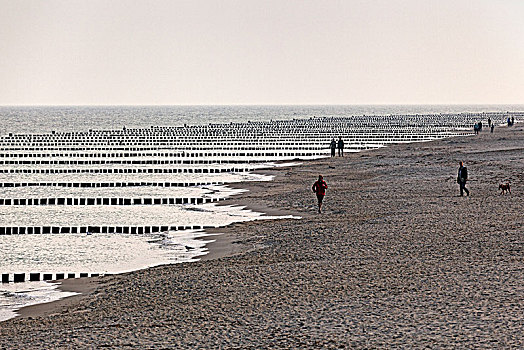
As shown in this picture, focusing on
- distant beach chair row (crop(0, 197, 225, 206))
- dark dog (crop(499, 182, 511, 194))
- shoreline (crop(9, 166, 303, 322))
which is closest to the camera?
shoreline (crop(9, 166, 303, 322))

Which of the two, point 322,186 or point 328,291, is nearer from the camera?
point 328,291

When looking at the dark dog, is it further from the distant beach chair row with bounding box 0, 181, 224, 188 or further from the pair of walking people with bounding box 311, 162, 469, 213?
the distant beach chair row with bounding box 0, 181, 224, 188

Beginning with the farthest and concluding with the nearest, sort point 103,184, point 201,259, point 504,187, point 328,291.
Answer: point 103,184 → point 504,187 → point 201,259 → point 328,291

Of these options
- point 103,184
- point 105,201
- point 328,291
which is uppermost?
point 328,291

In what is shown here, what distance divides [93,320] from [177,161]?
4866 centimetres

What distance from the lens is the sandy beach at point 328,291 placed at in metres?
13.0

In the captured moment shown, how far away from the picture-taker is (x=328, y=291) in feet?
51.9

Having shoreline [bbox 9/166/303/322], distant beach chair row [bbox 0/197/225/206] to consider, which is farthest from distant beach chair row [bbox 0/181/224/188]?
→ shoreline [bbox 9/166/303/322]

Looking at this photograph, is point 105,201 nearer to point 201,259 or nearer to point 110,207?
point 110,207

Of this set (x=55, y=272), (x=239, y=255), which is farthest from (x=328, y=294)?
(x=55, y=272)

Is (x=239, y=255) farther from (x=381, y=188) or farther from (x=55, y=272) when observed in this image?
(x=381, y=188)

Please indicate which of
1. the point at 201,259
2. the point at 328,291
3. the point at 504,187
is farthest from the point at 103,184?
the point at 328,291

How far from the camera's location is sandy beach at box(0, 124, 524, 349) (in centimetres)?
1302

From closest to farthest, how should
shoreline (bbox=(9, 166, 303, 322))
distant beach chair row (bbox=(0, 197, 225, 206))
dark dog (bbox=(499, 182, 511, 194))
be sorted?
shoreline (bbox=(9, 166, 303, 322)), dark dog (bbox=(499, 182, 511, 194)), distant beach chair row (bbox=(0, 197, 225, 206))
